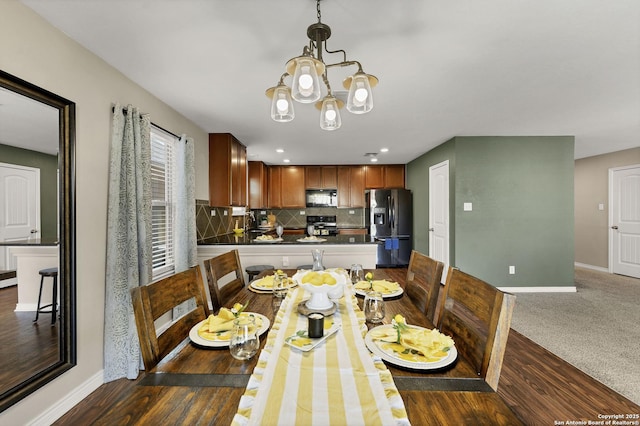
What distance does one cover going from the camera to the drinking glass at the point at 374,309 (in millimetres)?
1158

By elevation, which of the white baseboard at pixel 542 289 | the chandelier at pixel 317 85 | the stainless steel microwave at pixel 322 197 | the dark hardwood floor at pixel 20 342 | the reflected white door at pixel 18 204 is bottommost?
the white baseboard at pixel 542 289

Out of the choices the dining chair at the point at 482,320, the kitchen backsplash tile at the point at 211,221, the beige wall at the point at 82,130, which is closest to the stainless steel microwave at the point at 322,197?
the kitchen backsplash tile at the point at 211,221

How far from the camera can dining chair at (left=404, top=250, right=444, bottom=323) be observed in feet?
4.92

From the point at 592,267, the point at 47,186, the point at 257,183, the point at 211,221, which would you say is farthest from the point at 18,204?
the point at 592,267

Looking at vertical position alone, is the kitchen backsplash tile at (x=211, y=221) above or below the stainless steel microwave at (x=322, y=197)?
below

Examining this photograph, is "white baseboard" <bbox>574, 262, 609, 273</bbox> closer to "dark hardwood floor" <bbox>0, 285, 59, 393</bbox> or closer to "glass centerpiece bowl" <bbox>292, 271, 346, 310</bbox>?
"glass centerpiece bowl" <bbox>292, 271, 346, 310</bbox>

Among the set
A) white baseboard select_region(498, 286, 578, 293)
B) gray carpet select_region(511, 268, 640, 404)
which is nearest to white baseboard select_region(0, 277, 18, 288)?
gray carpet select_region(511, 268, 640, 404)

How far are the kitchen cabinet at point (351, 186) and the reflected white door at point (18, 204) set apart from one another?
16.9ft

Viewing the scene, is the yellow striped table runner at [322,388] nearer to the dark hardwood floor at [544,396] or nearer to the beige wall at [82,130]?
the dark hardwood floor at [544,396]

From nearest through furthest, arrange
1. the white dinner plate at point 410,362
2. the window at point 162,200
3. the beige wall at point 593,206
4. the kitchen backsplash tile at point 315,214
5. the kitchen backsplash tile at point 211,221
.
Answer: the white dinner plate at point 410,362 < the window at point 162,200 < the kitchen backsplash tile at point 211,221 < the beige wall at point 593,206 < the kitchen backsplash tile at point 315,214

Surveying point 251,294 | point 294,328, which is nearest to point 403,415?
point 294,328

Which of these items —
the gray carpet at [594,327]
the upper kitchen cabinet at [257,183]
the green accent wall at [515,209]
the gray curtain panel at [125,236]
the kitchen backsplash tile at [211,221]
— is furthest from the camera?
the upper kitchen cabinet at [257,183]

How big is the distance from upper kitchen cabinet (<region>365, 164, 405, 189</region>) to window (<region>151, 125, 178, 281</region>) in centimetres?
417

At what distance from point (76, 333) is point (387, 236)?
4.98 meters
